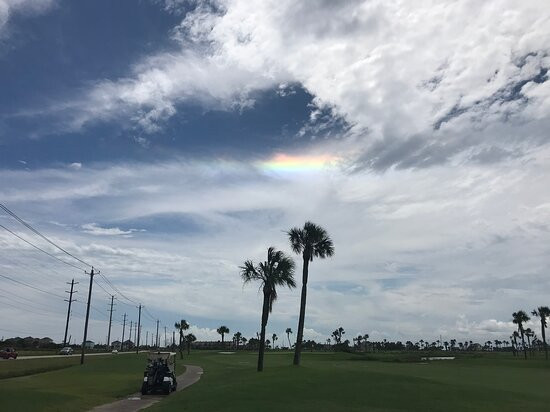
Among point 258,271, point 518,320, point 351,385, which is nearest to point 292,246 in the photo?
point 258,271

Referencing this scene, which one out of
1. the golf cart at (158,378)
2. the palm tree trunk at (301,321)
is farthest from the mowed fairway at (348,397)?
the palm tree trunk at (301,321)

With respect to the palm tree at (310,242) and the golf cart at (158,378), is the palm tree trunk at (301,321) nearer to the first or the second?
the palm tree at (310,242)

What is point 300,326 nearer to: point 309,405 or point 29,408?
point 309,405

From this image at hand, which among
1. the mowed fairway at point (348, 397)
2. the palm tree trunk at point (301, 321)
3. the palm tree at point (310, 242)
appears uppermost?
the palm tree at point (310, 242)

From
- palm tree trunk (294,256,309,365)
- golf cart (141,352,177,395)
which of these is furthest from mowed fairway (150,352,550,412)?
palm tree trunk (294,256,309,365)

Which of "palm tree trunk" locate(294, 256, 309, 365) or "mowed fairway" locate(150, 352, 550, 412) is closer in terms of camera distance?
"mowed fairway" locate(150, 352, 550, 412)

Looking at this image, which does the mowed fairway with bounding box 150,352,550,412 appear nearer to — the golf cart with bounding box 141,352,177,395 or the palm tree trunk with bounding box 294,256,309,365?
the golf cart with bounding box 141,352,177,395

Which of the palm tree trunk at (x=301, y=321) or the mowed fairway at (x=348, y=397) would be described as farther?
the palm tree trunk at (x=301, y=321)

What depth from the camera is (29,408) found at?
2416 cm

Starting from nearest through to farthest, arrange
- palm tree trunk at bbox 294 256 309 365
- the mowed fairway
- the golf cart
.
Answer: the mowed fairway → the golf cart → palm tree trunk at bbox 294 256 309 365

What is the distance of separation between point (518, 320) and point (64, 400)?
131m

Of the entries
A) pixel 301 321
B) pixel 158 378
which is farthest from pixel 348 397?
pixel 301 321

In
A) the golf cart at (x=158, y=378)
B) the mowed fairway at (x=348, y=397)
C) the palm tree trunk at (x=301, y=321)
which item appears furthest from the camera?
the palm tree trunk at (x=301, y=321)

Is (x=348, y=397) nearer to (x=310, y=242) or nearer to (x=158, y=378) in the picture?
(x=158, y=378)
